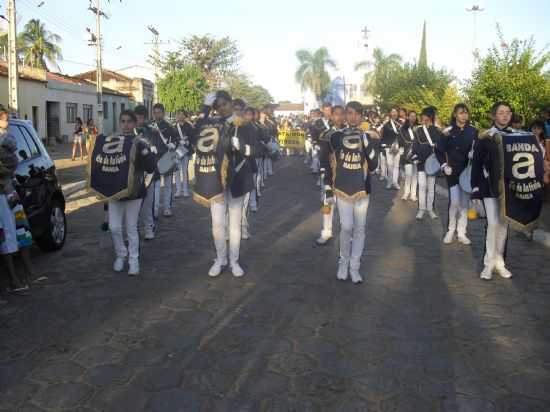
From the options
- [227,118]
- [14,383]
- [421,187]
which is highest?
[227,118]

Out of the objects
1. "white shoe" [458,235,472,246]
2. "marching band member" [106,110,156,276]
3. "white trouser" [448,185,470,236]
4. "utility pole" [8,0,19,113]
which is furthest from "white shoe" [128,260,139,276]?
"utility pole" [8,0,19,113]

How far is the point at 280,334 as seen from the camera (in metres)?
5.14

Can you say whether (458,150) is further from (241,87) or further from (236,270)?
(241,87)

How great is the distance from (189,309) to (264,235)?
3.87 m

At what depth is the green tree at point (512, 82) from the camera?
1463cm

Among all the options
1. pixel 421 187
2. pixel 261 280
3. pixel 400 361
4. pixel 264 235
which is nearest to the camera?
pixel 400 361

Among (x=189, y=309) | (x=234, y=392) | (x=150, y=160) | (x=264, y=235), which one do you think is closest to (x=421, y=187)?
(x=264, y=235)

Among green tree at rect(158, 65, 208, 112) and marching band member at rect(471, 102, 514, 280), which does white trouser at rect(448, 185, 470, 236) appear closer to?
marching band member at rect(471, 102, 514, 280)

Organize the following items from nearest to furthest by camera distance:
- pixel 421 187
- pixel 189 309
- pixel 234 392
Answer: pixel 234 392
pixel 189 309
pixel 421 187

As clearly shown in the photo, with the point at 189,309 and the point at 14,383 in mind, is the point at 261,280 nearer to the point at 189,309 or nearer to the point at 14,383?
the point at 189,309

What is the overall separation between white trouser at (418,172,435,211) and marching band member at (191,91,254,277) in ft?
16.3

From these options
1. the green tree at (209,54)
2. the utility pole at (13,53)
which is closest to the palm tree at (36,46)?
the green tree at (209,54)

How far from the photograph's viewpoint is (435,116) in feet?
36.7

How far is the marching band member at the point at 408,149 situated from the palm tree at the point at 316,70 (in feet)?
243
